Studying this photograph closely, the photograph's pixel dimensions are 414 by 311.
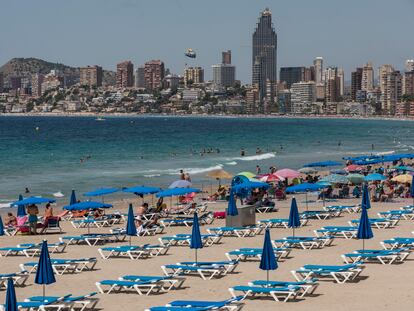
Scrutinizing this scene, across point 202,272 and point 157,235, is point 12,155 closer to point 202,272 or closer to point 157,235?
point 157,235

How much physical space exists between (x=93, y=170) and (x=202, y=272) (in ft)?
137

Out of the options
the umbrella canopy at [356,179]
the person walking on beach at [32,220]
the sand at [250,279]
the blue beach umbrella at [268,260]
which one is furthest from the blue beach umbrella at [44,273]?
the umbrella canopy at [356,179]

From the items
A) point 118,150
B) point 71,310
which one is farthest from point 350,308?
point 118,150

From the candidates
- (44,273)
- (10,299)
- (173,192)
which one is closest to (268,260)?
(44,273)

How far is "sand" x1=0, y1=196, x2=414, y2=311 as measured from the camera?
15.0 m

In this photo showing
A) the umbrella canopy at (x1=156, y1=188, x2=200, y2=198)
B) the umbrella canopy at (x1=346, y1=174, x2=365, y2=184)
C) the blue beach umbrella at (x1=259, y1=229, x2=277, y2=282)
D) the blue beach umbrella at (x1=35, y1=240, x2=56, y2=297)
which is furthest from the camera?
the umbrella canopy at (x1=346, y1=174, x2=365, y2=184)

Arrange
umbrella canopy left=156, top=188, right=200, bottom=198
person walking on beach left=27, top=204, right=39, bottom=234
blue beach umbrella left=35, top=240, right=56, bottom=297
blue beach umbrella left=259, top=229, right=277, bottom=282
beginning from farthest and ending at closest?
umbrella canopy left=156, top=188, right=200, bottom=198 → person walking on beach left=27, top=204, right=39, bottom=234 → blue beach umbrella left=259, top=229, right=277, bottom=282 → blue beach umbrella left=35, top=240, right=56, bottom=297

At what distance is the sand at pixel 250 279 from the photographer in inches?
591

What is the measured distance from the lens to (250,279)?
674 inches

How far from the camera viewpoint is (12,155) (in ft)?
259

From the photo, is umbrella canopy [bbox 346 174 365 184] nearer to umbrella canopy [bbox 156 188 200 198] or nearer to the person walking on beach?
umbrella canopy [bbox 156 188 200 198]

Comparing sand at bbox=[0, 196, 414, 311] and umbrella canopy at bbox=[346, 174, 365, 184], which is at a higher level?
umbrella canopy at bbox=[346, 174, 365, 184]

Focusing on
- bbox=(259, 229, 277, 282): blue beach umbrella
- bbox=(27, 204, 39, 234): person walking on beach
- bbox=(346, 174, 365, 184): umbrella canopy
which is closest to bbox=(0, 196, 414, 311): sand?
bbox=(259, 229, 277, 282): blue beach umbrella

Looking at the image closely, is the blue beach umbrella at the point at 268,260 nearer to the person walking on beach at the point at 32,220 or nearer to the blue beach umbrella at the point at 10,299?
the blue beach umbrella at the point at 10,299
